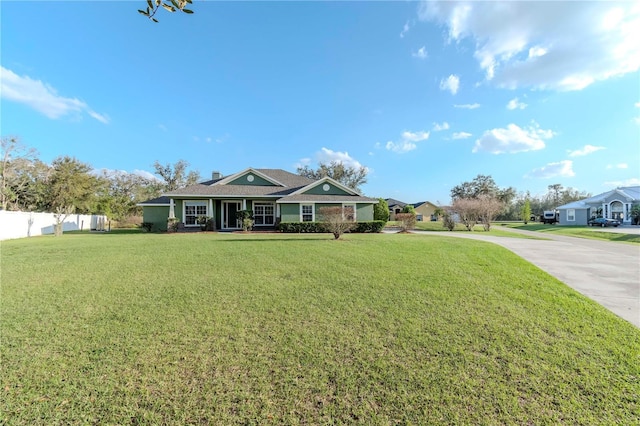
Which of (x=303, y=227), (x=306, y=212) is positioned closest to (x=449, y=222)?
(x=306, y=212)

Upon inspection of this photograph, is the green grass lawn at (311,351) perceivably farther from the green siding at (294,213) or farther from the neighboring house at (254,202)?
the neighboring house at (254,202)

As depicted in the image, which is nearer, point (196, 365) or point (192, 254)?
point (196, 365)

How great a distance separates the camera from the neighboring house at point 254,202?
21.1 metres

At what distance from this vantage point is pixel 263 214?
23.0m

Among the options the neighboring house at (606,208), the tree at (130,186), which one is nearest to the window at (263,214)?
the tree at (130,186)

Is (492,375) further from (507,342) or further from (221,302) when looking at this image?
(221,302)

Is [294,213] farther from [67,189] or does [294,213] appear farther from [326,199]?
[67,189]

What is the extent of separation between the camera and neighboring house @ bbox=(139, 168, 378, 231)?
21078mm

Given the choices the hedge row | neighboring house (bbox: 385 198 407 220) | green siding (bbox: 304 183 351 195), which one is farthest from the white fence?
neighboring house (bbox: 385 198 407 220)

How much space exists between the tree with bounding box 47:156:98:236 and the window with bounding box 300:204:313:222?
16.4m

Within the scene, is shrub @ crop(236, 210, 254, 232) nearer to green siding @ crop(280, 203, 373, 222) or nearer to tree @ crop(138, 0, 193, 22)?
green siding @ crop(280, 203, 373, 222)

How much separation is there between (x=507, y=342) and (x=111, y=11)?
14.8 meters

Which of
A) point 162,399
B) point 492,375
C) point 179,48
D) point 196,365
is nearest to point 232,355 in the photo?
point 196,365

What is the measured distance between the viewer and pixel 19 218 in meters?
17.6
